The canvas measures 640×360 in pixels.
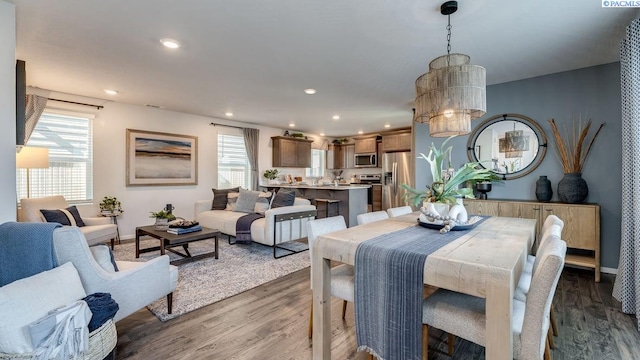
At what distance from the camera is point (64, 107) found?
4395 mm

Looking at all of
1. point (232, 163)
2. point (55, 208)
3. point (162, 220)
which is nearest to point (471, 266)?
point (162, 220)

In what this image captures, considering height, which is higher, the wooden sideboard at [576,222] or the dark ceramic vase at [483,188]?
the dark ceramic vase at [483,188]

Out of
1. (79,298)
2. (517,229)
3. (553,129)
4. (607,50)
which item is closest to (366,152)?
(553,129)

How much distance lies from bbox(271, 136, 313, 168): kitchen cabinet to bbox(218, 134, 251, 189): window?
841mm

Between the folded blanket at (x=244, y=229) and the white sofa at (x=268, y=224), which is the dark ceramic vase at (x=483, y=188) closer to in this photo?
the white sofa at (x=268, y=224)

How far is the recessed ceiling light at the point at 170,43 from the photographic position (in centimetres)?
266

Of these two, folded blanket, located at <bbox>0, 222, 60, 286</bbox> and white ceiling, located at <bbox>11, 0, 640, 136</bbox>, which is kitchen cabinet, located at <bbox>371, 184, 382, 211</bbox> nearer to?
white ceiling, located at <bbox>11, 0, 640, 136</bbox>

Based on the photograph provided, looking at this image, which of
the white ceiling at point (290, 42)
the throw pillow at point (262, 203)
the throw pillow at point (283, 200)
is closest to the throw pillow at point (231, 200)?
the throw pillow at point (262, 203)

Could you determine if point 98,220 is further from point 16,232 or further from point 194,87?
point 16,232

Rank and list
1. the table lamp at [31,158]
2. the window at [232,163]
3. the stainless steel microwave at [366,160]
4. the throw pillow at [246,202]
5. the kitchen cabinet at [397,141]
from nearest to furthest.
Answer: the table lamp at [31,158] < the throw pillow at [246,202] < the window at [232,163] < the kitchen cabinet at [397,141] < the stainless steel microwave at [366,160]

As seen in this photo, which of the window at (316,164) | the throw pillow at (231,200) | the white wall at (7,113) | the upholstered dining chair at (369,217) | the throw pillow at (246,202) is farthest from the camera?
the window at (316,164)

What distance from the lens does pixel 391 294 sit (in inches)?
57.3

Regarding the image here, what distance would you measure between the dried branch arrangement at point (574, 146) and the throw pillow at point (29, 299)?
489 cm

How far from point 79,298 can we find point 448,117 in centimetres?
268
